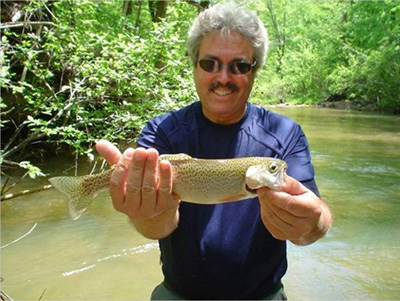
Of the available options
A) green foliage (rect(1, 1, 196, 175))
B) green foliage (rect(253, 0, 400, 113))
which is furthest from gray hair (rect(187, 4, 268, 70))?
green foliage (rect(253, 0, 400, 113))

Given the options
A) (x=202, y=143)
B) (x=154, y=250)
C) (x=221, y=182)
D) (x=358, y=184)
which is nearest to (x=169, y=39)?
(x=154, y=250)

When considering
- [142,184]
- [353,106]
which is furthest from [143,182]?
[353,106]

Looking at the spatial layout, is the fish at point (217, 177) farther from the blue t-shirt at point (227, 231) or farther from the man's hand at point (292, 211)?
the blue t-shirt at point (227, 231)

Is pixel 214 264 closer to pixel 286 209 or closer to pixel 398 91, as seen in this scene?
pixel 286 209

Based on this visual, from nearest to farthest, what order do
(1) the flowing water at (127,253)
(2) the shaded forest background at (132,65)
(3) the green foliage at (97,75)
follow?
1. (1) the flowing water at (127,253)
2. (3) the green foliage at (97,75)
3. (2) the shaded forest background at (132,65)

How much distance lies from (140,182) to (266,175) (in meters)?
0.77

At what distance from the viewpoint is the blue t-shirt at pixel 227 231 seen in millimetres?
2992

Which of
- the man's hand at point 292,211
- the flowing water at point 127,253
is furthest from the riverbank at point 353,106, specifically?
the man's hand at point 292,211

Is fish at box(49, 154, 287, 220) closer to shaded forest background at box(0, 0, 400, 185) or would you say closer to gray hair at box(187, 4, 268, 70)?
gray hair at box(187, 4, 268, 70)

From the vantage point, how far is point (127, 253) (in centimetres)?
682

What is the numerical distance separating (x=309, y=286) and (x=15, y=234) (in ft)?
16.8

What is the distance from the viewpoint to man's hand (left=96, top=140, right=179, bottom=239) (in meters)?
2.47

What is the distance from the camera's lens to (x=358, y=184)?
35.7ft

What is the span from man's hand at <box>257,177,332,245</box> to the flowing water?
3408 mm
